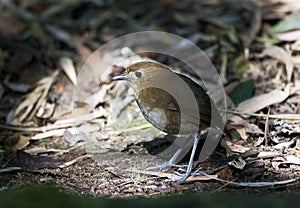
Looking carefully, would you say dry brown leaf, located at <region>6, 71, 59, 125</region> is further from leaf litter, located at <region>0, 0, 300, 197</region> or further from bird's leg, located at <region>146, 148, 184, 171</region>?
bird's leg, located at <region>146, 148, 184, 171</region>

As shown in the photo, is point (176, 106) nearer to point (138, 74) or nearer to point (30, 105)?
point (138, 74)

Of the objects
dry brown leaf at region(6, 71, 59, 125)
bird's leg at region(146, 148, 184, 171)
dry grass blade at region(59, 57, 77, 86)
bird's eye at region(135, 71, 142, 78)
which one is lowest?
bird's leg at region(146, 148, 184, 171)

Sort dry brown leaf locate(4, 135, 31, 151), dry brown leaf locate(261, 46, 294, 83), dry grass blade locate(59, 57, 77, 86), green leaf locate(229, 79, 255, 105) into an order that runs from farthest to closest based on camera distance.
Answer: dry grass blade locate(59, 57, 77, 86) → dry brown leaf locate(261, 46, 294, 83) → green leaf locate(229, 79, 255, 105) → dry brown leaf locate(4, 135, 31, 151)

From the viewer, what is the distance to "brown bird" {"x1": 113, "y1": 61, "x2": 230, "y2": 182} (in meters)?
4.76

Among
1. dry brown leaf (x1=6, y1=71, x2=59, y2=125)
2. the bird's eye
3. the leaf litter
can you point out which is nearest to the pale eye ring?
the bird's eye

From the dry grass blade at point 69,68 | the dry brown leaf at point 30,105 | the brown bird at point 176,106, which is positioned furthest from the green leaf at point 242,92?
the dry brown leaf at point 30,105

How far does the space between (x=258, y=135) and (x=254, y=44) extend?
1.99m

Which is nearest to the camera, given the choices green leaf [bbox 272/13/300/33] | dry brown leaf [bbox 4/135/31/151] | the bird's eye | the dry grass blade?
the bird's eye

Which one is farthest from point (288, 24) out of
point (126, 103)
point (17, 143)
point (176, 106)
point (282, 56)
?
point (17, 143)

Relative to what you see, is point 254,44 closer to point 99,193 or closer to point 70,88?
point 70,88

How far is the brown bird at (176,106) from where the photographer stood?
476 centimetres

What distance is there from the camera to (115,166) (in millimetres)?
4910

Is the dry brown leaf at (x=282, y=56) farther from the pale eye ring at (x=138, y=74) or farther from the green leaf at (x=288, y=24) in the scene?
the pale eye ring at (x=138, y=74)

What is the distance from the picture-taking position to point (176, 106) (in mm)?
4766
